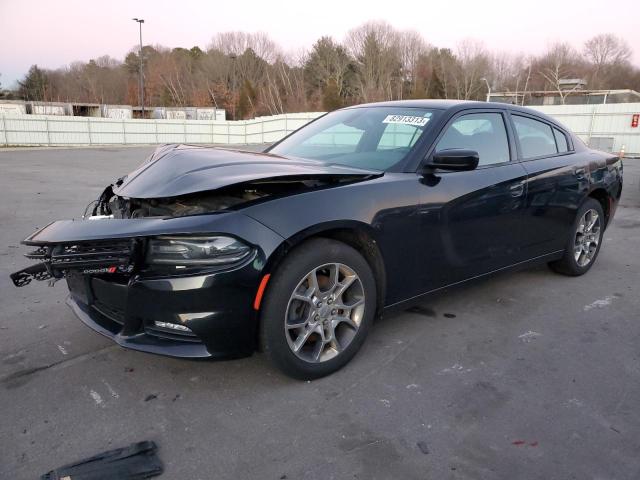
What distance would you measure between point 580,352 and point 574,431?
3.21ft

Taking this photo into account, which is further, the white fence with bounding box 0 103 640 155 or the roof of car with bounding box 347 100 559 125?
the white fence with bounding box 0 103 640 155

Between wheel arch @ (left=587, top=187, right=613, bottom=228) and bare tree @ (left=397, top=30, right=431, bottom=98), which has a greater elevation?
bare tree @ (left=397, top=30, right=431, bottom=98)

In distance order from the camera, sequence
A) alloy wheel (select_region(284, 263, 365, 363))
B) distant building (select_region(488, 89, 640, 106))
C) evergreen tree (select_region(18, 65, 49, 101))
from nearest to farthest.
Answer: alloy wheel (select_region(284, 263, 365, 363)), distant building (select_region(488, 89, 640, 106)), evergreen tree (select_region(18, 65, 49, 101))

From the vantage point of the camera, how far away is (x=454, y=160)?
10.2ft

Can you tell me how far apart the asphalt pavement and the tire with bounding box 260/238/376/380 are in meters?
0.15

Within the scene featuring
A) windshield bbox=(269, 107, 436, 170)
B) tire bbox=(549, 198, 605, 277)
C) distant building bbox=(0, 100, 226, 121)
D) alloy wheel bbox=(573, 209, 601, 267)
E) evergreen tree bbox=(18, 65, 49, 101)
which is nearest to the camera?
windshield bbox=(269, 107, 436, 170)

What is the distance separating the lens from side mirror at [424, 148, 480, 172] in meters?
3.11

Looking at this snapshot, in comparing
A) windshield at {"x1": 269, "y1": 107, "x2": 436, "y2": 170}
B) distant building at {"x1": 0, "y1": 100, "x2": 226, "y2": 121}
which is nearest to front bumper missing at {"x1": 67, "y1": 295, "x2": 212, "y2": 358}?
windshield at {"x1": 269, "y1": 107, "x2": 436, "y2": 170}

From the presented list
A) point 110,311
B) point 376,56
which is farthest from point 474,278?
point 376,56

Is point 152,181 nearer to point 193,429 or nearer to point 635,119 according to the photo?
point 193,429

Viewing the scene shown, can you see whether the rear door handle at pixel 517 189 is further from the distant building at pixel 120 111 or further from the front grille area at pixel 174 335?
the distant building at pixel 120 111

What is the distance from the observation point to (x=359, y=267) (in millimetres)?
2887

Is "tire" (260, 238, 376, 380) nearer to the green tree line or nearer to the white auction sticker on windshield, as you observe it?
the white auction sticker on windshield

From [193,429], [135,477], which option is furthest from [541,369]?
[135,477]
